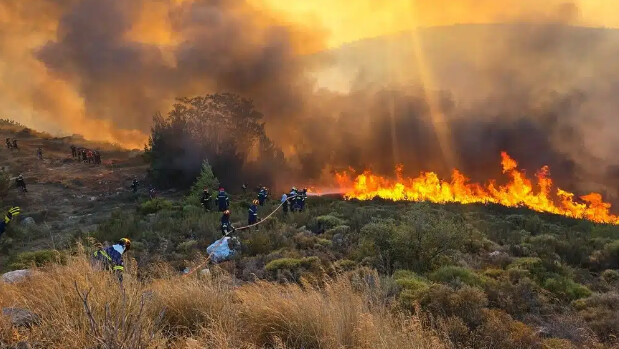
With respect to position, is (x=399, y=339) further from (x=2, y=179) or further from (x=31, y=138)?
(x=31, y=138)

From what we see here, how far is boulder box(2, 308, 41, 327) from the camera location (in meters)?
4.49

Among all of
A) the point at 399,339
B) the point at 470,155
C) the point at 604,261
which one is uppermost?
the point at 470,155

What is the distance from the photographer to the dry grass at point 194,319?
3.96 m

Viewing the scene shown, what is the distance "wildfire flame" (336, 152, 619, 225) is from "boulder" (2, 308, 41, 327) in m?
30.7

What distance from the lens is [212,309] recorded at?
203 inches

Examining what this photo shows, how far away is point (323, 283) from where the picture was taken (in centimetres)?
890

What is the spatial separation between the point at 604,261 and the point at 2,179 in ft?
124

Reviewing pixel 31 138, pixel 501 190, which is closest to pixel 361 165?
pixel 501 190

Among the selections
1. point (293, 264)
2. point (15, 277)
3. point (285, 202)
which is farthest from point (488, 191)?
point (15, 277)

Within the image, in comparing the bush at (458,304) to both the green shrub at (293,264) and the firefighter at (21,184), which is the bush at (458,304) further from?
the firefighter at (21,184)

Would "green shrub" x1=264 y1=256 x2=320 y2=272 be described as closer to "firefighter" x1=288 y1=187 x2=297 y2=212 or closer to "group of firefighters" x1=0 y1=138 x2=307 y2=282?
"group of firefighters" x1=0 y1=138 x2=307 y2=282

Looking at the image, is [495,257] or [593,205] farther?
[593,205]

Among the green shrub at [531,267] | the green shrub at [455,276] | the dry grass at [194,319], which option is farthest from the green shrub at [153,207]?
the dry grass at [194,319]

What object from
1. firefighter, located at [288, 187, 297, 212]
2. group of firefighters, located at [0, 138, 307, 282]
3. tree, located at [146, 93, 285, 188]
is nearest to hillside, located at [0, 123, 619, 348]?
group of firefighters, located at [0, 138, 307, 282]
